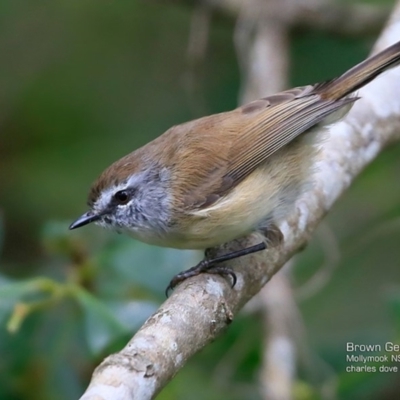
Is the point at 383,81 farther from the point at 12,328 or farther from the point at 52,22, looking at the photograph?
the point at 52,22

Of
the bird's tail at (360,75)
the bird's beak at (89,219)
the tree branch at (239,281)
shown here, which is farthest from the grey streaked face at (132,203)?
the bird's tail at (360,75)

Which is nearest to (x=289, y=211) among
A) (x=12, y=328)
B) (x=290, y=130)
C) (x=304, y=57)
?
(x=290, y=130)

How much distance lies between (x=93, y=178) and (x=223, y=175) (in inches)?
91.7

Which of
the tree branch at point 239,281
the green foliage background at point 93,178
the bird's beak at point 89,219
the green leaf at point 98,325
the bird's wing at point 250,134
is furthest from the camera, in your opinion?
the green foliage background at point 93,178

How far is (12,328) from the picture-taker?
2.97 meters

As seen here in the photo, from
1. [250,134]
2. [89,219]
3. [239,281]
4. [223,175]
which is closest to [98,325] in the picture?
[89,219]

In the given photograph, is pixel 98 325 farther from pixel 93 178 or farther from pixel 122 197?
pixel 93 178

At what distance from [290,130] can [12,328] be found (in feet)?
4.70

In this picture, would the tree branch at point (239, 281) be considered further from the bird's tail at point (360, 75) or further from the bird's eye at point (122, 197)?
the bird's eye at point (122, 197)

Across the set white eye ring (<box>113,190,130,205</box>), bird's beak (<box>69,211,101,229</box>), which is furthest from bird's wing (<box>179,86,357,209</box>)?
bird's beak (<box>69,211,101,229</box>)

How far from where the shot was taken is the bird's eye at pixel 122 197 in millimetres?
3266

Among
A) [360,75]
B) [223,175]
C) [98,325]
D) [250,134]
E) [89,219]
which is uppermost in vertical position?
[360,75]

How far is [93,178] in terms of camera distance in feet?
17.6

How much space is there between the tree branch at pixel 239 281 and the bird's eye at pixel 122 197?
17.9 inches
